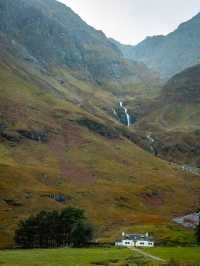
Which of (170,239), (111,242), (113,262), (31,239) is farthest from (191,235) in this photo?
(113,262)

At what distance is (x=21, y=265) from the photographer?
84188 mm

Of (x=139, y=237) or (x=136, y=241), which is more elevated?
(x=139, y=237)

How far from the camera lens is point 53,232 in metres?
165

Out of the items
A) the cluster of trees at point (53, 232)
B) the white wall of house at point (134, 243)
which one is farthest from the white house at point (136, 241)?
the cluster of trees at point (53, 232)

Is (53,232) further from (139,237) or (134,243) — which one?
(139,237)

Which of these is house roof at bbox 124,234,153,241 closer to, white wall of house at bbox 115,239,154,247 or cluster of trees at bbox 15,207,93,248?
white wall of house at bbox 115,239,154,247

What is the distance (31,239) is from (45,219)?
24.6ft

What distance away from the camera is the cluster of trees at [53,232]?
16225 centimetres

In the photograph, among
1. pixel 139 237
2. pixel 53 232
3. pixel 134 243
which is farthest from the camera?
pixel 139 237

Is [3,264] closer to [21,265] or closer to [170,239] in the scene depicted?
[21,265]

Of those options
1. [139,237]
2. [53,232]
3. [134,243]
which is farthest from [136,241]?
[53,232]

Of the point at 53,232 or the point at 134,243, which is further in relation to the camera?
the point at 53,232

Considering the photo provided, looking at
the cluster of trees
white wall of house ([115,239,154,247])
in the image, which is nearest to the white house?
white wall of house ([115,239,154,247])

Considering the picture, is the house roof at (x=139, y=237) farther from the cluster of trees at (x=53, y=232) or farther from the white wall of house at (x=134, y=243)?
the cluster of trees at (x=53, y=232)
